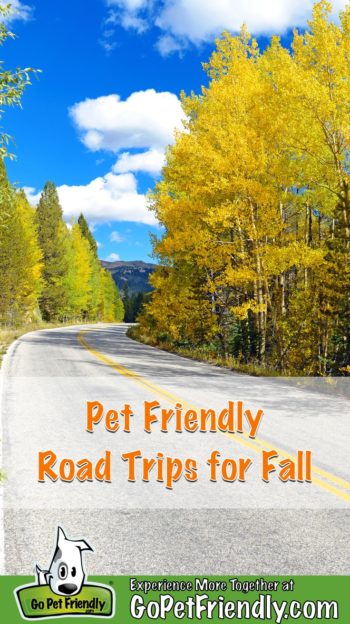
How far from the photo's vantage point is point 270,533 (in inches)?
174

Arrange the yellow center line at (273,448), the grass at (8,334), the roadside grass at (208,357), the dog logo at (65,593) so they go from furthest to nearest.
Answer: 1. the grass at (8,334)
2. the roadside grass at (208,357)
3. the yellow center line at (273,448)
4. the dog logo at (65,593)

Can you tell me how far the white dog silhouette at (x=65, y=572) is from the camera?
3.28m

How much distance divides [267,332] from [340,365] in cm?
495

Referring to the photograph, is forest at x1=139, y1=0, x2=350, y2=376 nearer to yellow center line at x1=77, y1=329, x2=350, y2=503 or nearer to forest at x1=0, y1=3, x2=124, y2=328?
yellow center line at x1=77, y1=329, x2=350, y2=503

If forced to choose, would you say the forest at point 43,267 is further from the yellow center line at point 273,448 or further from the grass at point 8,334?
the yellow center line at point 273,448

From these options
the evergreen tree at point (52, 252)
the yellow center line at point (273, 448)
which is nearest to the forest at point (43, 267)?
the evergreen tree at point (52, 252)

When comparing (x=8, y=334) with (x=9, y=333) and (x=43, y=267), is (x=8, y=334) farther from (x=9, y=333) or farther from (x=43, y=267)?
(x=43, y=267)

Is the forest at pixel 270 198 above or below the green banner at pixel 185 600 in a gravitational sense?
above

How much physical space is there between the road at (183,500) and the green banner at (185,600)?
6.3 inches

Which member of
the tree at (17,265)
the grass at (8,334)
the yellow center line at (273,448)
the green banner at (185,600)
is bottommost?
the green banner at (185,600)

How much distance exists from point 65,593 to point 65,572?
115 mm

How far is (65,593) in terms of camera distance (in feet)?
10.7

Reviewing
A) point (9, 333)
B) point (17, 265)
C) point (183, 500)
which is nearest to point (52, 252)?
point (17, 265)

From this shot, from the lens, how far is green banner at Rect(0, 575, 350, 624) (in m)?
3.23
